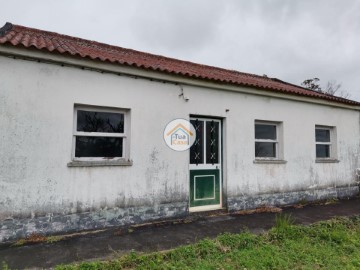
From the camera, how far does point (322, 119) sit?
31.6ft

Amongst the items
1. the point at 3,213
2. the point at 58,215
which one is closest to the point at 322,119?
the point at 58,215

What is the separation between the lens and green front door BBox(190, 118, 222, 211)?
705 cm

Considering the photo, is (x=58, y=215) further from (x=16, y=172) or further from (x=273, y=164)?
(x=273, y=164)

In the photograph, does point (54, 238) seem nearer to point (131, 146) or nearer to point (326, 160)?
point (131, 146)

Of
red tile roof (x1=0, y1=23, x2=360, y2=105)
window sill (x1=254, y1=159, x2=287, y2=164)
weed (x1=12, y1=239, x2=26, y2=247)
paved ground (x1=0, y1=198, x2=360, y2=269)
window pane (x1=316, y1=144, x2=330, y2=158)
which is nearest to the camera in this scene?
paved ground (x1=0, y1=198, x2=360, y2=269)

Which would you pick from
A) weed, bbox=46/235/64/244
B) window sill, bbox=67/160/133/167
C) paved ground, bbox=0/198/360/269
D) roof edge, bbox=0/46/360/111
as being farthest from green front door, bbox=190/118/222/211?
weed, bbox=46/235/64/244

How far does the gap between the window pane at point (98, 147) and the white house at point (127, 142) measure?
0.9 inches

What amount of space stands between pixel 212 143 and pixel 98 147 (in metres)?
3.11

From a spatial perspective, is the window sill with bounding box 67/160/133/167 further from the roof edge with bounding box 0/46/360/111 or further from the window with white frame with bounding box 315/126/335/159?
the window with white frame with bounding box 315/126/335/159

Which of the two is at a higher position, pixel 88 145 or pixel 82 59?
pixel 82 59

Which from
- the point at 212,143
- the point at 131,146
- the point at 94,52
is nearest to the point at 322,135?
the point at 212,143

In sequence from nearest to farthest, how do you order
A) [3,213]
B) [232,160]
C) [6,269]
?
[6,269], [3,213], [232,160]

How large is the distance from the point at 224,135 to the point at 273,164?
202 cm

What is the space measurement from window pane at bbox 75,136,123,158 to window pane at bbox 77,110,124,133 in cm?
20
